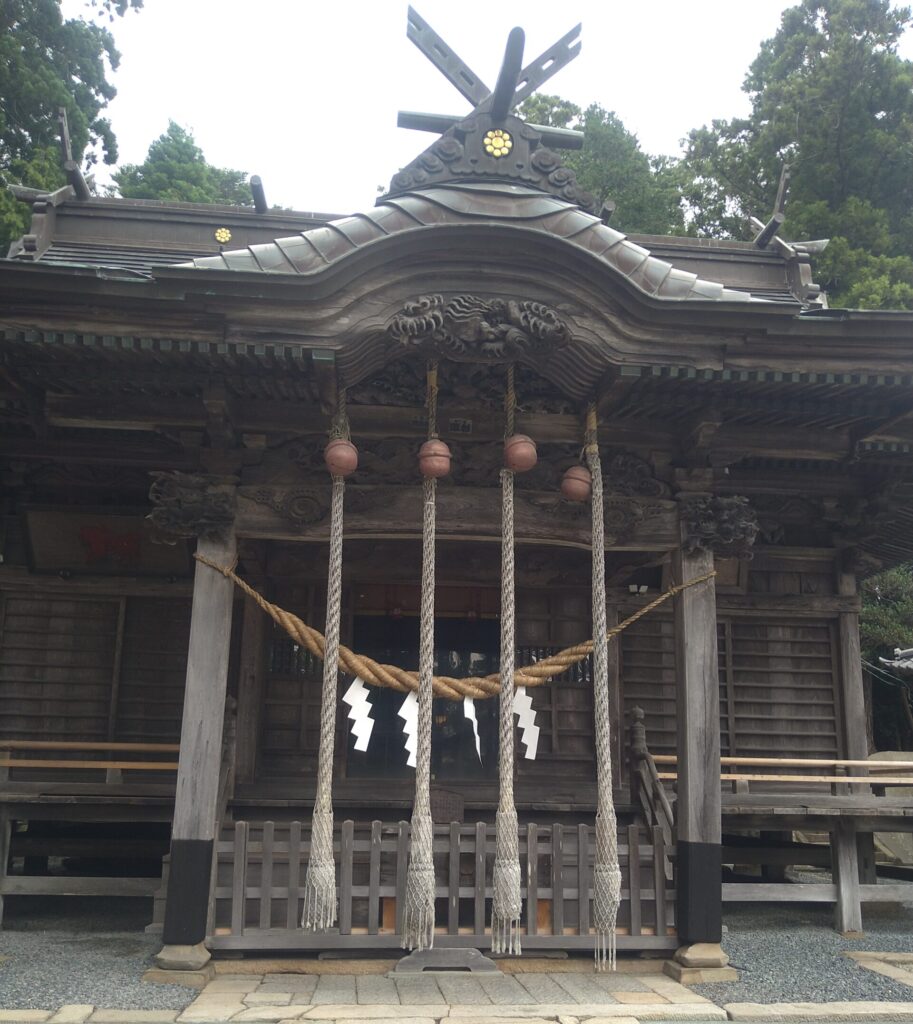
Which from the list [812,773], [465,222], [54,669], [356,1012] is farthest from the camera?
[812,773]

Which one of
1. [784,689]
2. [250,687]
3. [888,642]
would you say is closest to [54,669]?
[250,687]

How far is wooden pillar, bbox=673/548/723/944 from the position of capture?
6.02 metres

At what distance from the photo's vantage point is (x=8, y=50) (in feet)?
54.5

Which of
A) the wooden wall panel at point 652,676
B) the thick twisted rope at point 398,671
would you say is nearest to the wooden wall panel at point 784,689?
the wooden wall panel at point 652,676

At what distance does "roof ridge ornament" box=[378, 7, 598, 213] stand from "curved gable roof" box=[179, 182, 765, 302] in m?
0.15

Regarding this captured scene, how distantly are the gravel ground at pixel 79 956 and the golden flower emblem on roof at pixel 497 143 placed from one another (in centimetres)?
594

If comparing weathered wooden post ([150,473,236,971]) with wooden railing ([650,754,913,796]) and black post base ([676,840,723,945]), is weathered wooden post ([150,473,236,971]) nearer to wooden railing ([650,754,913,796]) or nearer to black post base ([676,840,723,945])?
black post base ([676,840,723,945])

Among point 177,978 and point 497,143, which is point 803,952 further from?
point 497,143

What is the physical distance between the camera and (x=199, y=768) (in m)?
5.87

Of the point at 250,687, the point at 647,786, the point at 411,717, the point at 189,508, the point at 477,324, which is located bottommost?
the point at 647,786

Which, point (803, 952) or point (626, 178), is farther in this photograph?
point (626, 178)

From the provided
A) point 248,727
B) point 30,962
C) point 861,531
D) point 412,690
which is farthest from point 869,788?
point 30,962

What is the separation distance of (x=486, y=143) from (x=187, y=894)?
5608 mm

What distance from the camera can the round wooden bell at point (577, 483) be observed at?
6195mm
